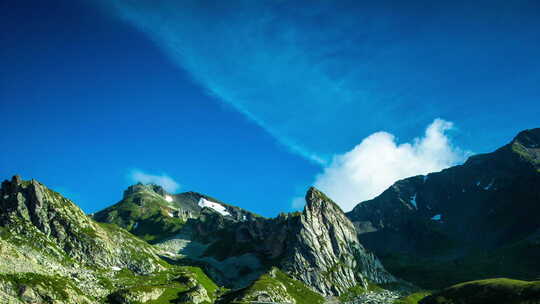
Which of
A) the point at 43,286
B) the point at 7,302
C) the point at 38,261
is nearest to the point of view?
the point at 7,302

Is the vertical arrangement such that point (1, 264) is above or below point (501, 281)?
above

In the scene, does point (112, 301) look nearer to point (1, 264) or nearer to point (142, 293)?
point (142, 293)

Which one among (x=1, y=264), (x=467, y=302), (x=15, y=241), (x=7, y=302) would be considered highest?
(x=15, y=241)

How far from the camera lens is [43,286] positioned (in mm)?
160000

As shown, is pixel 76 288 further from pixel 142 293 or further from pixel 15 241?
pixel 15 241

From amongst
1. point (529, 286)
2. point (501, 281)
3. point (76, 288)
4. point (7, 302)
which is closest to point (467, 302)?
point (501, 281)

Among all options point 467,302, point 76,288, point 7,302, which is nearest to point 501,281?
point 467,302

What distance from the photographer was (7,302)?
5561 inches

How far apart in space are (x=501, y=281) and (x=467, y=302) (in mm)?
18944

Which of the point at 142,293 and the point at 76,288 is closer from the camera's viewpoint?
the point at 76,288

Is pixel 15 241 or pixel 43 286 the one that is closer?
pixel 43 286

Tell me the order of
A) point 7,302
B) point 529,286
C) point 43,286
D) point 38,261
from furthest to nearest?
point 38,261, point 529,286, point 43,286, point 7,302

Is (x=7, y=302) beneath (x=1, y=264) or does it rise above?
beneath

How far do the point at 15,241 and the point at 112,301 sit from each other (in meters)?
57.1
